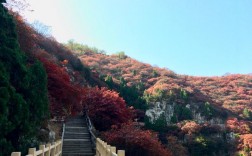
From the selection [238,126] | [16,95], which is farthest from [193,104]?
[16,95]

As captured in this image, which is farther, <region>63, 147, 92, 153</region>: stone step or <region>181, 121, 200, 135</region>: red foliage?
<region>181, 121, 200, 135</region>: red foliage

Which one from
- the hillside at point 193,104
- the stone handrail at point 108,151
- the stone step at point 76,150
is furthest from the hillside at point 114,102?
the stone handrail at point 108,151

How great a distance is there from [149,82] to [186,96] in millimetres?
9964

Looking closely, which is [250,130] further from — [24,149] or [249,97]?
[24,149]

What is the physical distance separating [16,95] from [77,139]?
253 inches

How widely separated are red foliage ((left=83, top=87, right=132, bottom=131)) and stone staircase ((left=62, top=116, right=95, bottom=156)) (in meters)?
0.99

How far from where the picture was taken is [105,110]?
20.2 meters

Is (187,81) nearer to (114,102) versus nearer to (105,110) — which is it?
(114,102)

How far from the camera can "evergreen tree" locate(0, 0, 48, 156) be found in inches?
359

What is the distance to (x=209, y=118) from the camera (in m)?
34.1

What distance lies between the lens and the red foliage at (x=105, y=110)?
19.8 meters

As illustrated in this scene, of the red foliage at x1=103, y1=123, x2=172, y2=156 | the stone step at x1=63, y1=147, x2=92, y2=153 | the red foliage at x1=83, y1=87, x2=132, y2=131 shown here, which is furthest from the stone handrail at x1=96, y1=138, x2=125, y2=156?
the red foliage at x1=83, y1=87, x2=132, y2=131

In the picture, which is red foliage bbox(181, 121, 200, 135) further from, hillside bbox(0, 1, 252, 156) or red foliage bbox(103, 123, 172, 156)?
red foliage bbox(103, 123, 172, 156)

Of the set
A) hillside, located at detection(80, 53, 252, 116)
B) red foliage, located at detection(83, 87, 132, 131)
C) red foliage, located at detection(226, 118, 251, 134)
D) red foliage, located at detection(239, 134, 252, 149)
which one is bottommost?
red foliage, located at detection(239, 134, 252, 149)
